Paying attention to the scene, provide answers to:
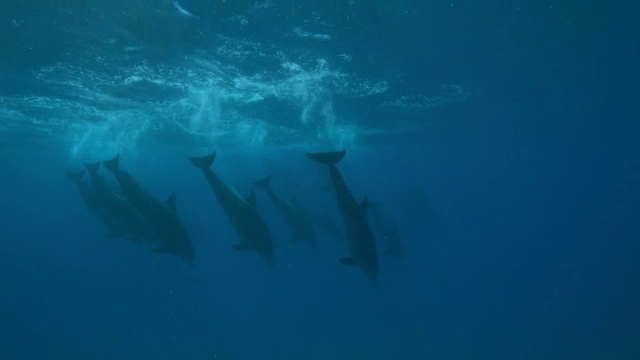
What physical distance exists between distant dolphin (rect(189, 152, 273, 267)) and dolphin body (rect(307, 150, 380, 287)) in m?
2.10

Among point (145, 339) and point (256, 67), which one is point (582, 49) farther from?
point (145, 339)

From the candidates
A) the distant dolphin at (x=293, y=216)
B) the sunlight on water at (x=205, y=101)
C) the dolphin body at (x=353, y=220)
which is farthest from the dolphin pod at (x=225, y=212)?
the sunlight on water at (x=205, y=101)

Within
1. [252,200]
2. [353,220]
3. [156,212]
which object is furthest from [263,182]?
[353,220]

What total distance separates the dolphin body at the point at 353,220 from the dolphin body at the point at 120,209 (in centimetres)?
506

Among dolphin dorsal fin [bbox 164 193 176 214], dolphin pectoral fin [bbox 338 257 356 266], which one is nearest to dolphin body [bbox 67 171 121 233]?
dolphin dorsal fin [bbox 164 193 176 214]

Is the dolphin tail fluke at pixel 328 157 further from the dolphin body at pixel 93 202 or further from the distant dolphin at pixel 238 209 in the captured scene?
the dolphin body at pixel 93 202

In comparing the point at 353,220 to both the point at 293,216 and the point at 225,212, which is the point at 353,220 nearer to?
the point at 225,212

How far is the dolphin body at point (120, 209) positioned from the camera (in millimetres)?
10164

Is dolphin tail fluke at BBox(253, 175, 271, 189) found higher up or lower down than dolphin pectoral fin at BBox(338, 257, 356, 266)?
lower down

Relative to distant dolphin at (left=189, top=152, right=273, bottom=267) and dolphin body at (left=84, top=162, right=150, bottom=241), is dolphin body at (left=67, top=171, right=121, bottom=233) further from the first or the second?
distant dolphin at (left=189, top=152, right=273, bottom=267)

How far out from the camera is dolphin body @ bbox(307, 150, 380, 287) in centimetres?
794

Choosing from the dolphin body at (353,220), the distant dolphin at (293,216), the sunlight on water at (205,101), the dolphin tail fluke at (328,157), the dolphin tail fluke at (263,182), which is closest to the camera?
the dolphin tail fluke at (328,157)

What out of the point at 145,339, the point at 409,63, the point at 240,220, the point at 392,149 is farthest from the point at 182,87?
the point at 392,149

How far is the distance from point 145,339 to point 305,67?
117 feet
